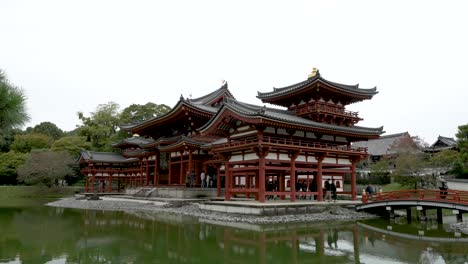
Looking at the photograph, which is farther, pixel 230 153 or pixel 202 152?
pixel 202 152

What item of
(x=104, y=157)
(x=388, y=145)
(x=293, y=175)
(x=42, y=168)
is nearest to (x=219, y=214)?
(x=293, y=175)

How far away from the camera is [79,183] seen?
5575 centimetres

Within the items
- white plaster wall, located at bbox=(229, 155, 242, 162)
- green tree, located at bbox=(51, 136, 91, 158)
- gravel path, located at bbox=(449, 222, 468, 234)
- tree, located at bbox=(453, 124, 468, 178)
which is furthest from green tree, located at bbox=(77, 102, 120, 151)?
gravel path, located at bbox=(449, 222, 468, 234)

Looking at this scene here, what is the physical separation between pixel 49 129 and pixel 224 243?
72.9 m

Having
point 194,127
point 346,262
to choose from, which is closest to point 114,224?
point 346,262

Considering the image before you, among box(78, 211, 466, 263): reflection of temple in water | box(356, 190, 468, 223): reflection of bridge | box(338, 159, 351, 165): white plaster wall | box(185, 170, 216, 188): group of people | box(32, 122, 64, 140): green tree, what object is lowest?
box(78, 211, 466, 263): reflection of temple in water

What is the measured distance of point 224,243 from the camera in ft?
42.9

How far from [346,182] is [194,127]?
81.8ft

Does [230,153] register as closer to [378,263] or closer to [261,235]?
[261,235]

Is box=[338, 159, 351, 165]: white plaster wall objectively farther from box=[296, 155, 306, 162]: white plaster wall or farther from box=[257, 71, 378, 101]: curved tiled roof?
box=[257, 71, 378, 101]: curved tiled roof

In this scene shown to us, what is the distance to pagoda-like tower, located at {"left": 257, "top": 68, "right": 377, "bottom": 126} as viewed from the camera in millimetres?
26172

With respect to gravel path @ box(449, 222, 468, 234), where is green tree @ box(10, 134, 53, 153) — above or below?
above

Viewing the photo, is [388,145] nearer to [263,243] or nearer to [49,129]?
[263,243]

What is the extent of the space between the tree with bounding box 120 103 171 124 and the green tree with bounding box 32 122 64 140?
23836 mm
